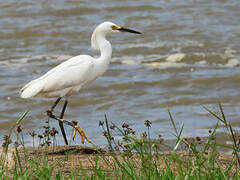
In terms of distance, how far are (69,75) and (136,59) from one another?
501 cm

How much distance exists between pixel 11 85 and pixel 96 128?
273cm

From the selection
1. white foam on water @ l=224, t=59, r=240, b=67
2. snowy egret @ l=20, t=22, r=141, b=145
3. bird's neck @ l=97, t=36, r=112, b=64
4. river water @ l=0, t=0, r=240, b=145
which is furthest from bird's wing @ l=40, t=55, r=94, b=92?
white foam on water @ l=224, t=59, r=240, b=67

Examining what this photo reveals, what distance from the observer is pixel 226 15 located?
14.5 m

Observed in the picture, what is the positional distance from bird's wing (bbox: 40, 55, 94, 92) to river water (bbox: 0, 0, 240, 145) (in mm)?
842

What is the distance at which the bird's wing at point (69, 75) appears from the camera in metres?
6.78

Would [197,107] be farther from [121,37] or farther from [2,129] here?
[121,37]

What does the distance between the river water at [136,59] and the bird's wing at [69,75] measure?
84 cm

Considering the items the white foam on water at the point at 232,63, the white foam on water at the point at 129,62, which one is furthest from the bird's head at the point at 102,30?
the white foam on water at the point at 232,63

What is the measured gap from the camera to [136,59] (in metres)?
11.8

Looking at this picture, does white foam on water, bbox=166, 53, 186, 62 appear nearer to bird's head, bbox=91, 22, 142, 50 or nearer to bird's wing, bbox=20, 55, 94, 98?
bird's head, bbox=91, 22, 142, 50

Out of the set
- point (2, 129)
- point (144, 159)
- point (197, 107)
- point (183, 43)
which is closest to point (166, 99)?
point (197, 107)

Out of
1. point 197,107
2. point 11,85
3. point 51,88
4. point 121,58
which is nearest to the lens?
point 51,88

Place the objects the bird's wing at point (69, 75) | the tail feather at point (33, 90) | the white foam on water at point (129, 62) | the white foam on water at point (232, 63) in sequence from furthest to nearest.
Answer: the white foam on water at point (129, 62) < the white foam on water at point (232, 63) < the bird's wing at point (69, 75) < the tail feather at point (33, 90)

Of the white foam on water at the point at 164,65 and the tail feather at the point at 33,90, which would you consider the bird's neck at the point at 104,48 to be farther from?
the white foam on water at the point at 164,65
